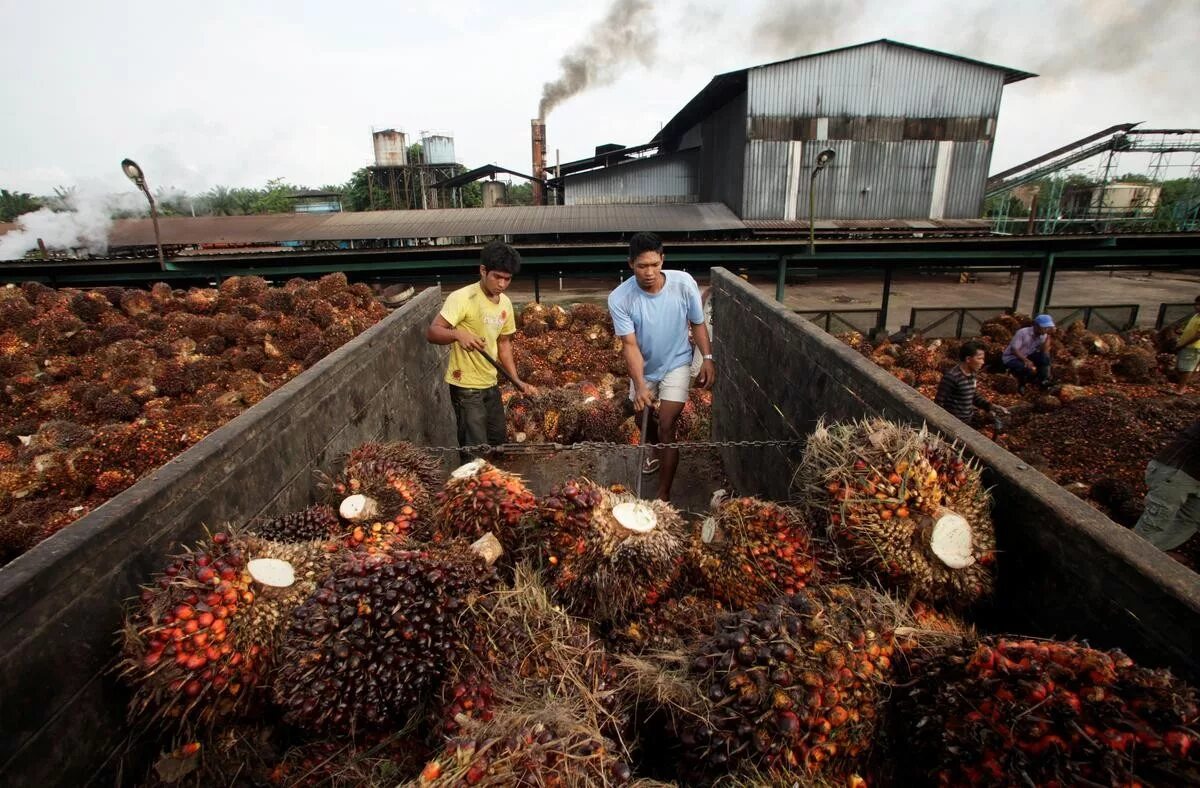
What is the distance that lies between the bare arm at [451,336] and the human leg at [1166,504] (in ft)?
17.5

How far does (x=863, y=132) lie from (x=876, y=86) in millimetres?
1501

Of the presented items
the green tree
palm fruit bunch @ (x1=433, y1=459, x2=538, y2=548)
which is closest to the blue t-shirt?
palm fruit bunch @ (x1=433, y1=459, x2=538, y2=548)

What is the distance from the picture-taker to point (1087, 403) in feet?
23.1

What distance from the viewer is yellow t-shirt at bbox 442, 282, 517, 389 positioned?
4.77 meters

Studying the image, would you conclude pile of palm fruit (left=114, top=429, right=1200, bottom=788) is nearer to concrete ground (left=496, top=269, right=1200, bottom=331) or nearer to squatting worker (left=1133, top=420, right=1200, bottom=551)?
squatting worker (left=1133, top=420, right=1200, bottom=551)

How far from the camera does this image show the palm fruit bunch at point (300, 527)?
7.84 feet

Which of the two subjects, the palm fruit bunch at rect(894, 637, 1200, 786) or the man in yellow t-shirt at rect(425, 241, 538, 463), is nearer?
the palm fruit bunch at rect(894, 637, 1200, 786)

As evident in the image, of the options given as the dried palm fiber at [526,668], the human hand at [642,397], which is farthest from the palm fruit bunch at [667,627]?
the human hand at [642,397]

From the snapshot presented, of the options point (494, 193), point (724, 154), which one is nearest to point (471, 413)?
Answer: point (724, 154)

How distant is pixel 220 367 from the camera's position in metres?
7.65

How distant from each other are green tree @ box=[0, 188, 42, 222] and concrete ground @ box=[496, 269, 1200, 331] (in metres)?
56.6

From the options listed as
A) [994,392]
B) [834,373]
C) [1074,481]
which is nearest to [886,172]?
[994,392]

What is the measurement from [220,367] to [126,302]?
391cm

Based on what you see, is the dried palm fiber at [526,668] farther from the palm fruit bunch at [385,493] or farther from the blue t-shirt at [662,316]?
the blue t-shirt at [662,316]
